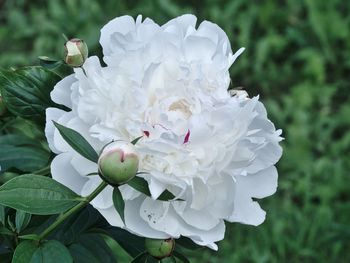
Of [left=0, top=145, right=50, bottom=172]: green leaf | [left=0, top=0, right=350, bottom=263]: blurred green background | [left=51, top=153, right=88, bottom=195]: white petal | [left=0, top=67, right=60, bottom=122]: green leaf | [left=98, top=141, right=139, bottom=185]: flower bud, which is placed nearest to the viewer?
[left=98, top=141, right=139, bottom=185]: flower bud

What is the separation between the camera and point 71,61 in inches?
39.3

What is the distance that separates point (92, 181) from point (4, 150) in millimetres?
321

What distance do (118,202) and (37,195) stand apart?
100 mm

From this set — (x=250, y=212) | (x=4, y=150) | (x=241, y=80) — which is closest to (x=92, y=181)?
(x=250, y=212)

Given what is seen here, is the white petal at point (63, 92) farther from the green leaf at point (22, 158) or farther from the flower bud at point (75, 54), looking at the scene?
the green leaf at point (22, 158)

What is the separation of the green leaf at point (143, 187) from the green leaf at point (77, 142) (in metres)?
0.05

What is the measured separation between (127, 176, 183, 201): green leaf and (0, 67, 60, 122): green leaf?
0.23 metres

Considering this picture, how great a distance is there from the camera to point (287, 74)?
9.68 ft

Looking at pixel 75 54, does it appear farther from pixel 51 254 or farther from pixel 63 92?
pixel 51 254

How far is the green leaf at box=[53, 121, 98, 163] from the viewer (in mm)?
914

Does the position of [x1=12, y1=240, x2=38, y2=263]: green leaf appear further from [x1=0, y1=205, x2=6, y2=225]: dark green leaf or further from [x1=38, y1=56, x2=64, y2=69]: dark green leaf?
[x1=38, y1=56, x2=64, y2=69]: dark green leaf

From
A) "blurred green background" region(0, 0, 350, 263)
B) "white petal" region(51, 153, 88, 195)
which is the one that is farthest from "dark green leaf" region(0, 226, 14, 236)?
"blurred green background" region(0, 0, 350, 263)

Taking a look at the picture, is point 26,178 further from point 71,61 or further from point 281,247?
point 281,247

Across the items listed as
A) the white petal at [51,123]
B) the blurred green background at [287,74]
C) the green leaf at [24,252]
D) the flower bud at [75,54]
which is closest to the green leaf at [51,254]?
the green leaf at [24,252]
